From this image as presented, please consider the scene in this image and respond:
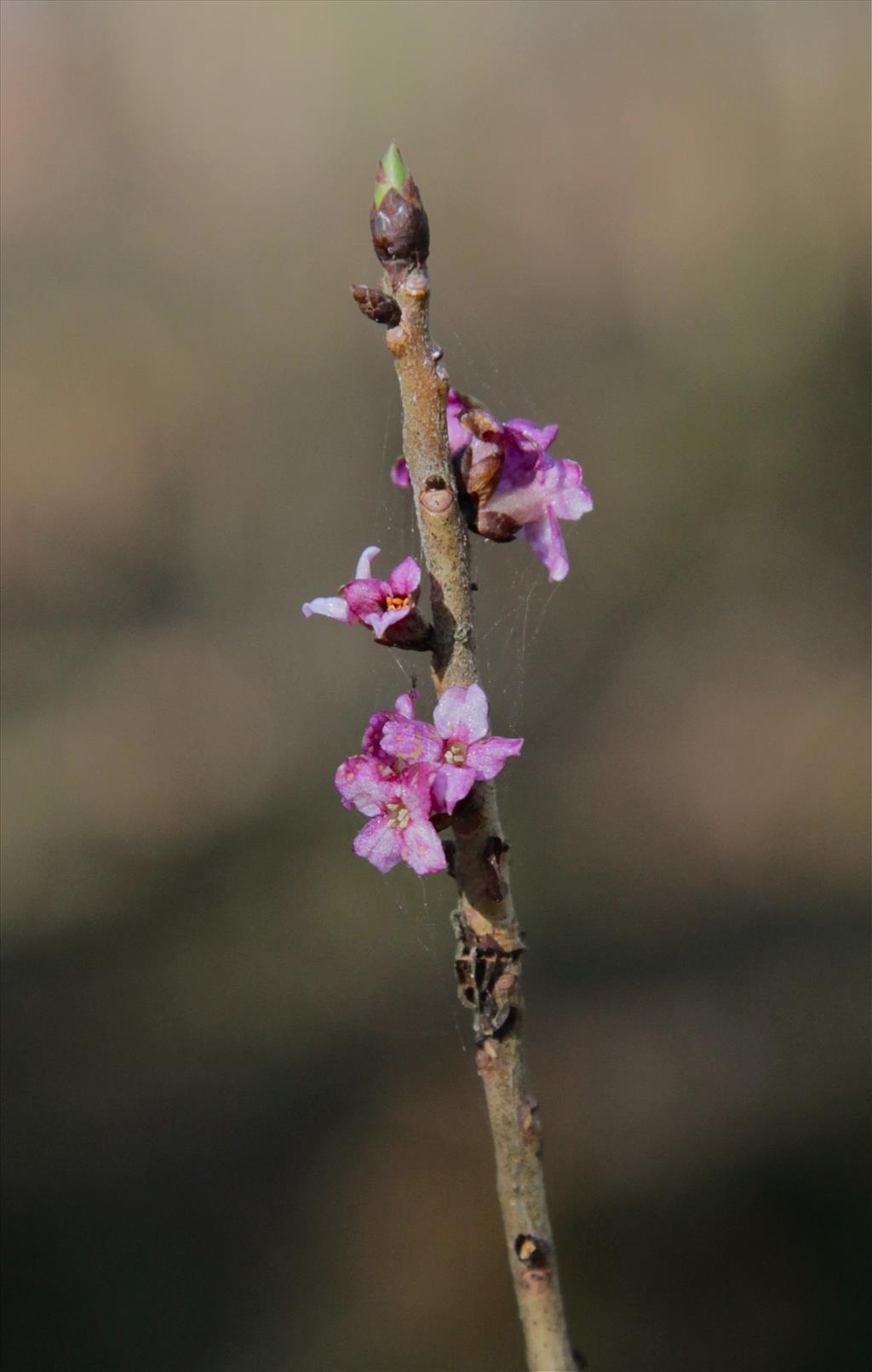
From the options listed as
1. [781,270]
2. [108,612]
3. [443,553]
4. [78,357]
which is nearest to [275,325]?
[78,357]

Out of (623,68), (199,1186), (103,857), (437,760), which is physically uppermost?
(623,68)

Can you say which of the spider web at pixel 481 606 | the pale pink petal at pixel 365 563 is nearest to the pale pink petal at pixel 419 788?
the pale pink petal at pixel 365 563

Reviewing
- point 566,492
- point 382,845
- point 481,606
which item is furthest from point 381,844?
point 481,606

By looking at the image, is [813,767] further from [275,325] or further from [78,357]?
[78,357]

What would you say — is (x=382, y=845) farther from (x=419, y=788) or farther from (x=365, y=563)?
(x=365, y=563)

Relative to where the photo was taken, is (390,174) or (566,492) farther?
(566,492)

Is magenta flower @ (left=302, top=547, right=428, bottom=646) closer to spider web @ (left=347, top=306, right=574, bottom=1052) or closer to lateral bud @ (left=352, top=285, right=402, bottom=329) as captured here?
lateral bud @ (left=352, top=285, right=402, bottom=329)

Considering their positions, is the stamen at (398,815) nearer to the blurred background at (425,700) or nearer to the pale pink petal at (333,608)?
the pale pink petal at (333,608)
